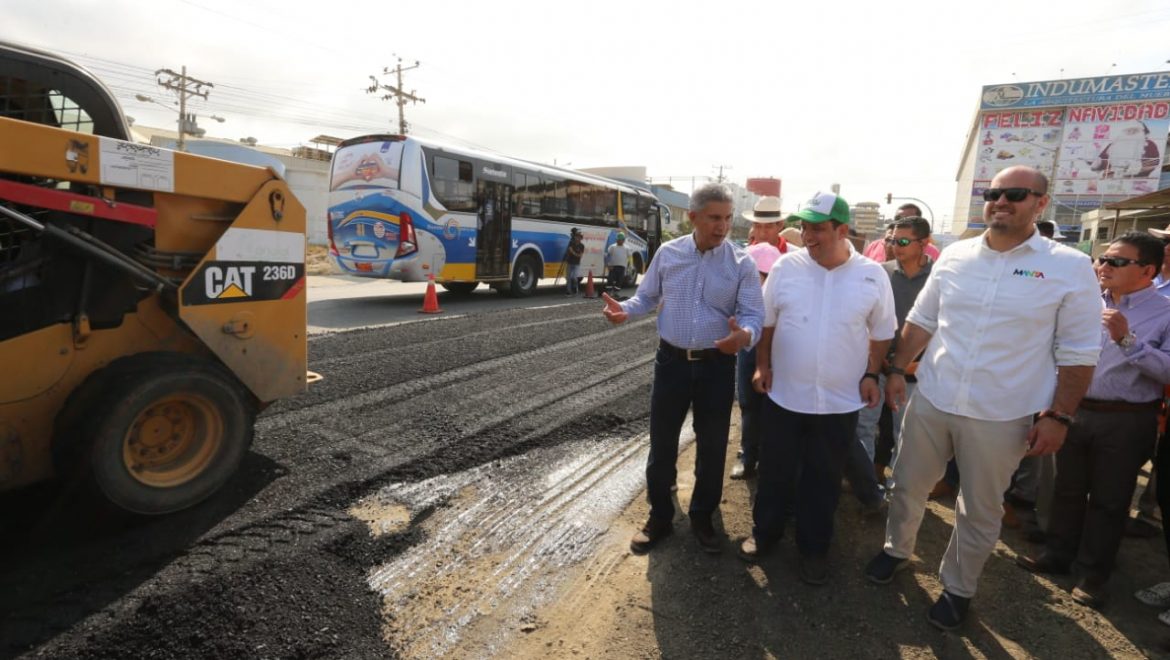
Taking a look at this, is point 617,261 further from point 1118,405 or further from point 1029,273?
point 1029,273

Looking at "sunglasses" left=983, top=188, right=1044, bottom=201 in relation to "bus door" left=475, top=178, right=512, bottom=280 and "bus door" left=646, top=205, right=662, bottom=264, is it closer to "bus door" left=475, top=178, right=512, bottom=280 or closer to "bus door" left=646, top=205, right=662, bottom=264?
"bus door" left=475, top=178, right=512, bottom=280

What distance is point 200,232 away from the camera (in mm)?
3385

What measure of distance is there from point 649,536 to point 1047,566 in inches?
82.7

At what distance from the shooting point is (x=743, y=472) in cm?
410

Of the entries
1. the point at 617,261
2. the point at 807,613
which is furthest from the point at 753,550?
the point at 617,261

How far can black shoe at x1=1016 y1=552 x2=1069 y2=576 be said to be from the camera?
3.03m

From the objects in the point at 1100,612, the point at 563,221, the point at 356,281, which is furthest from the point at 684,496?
the point at 356,281

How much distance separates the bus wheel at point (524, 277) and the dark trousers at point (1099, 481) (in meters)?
12.1

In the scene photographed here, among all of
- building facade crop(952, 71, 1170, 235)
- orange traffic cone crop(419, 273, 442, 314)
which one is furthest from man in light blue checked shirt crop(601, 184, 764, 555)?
building facade crop(952, 71, 1170, 235)

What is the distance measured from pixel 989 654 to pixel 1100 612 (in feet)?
2.70

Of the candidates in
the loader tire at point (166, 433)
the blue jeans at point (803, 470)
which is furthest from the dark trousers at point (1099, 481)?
the loader tire at point (166, 433)

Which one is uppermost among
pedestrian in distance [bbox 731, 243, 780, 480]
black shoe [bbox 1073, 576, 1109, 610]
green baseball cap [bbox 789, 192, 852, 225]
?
green baseball cap [bbox 789, 192, 852, 225]

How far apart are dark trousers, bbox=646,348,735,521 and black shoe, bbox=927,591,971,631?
1064 millimetres

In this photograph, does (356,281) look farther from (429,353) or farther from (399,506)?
(399,506)
